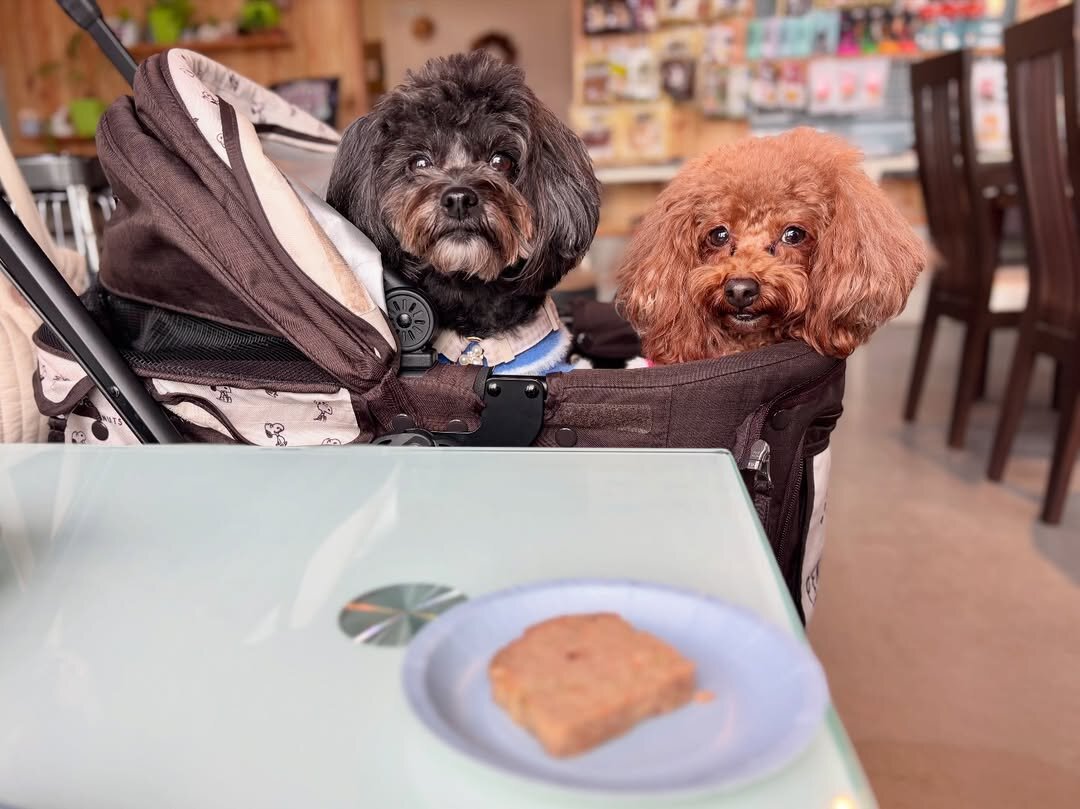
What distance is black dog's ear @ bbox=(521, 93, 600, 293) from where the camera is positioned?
1.29 meters

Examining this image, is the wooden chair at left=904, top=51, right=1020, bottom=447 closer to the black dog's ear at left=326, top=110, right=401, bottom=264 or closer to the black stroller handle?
the black dog's ear at left=326, top=110, right=401, bottom=264

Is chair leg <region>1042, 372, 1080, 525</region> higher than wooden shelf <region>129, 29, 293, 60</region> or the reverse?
the reverse

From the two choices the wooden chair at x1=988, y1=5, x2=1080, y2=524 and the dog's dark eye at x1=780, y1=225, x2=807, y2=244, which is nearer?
the dog's dark eye at x1=780, y1=225, x2=807, y2=244

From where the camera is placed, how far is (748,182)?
48.8 inches

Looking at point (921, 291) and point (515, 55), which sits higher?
point (515, 55)

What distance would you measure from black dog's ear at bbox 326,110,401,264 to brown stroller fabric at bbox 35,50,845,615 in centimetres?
15

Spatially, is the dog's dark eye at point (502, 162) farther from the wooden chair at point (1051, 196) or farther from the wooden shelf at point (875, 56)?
the wooden shelf at point (875, 56)

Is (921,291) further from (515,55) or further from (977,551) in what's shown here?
(515,55)

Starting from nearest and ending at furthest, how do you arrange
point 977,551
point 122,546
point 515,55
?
point 122,546 < point 977,551 < point 515,55

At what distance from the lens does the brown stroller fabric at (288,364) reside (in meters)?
1.00

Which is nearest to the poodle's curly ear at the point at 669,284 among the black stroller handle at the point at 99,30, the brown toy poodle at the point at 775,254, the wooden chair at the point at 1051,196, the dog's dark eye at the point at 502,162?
the brown toy poodle at the point at 775,254

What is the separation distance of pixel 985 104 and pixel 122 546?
16.8ft

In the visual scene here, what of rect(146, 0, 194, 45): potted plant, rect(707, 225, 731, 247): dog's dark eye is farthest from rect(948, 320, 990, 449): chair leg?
rect(146, 0, 194, 45): potted plant

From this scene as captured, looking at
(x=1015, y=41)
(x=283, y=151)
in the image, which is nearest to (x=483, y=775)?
(x=283, y=151)
